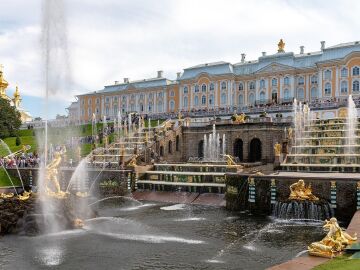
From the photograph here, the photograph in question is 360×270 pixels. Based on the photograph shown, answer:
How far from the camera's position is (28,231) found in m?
17.8

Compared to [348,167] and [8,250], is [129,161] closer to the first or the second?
[348,167]

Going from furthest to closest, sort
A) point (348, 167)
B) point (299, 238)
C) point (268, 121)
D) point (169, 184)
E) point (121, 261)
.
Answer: point (268, 121), point (169, 184), point (348, 167), point (299, 238), point (121, 261)

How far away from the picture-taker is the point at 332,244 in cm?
1142

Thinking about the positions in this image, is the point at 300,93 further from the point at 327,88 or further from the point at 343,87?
Answer: the point at 343,87

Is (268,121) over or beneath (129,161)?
over

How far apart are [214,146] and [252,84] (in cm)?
3509

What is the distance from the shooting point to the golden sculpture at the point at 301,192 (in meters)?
21.1

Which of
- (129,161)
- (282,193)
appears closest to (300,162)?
(282,193)

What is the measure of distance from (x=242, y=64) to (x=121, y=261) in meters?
67.9

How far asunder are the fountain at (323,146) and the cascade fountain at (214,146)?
748 centimetres

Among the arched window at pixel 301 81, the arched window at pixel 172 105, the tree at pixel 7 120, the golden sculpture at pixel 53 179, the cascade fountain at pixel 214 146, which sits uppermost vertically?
the arched window at pixel 301 81

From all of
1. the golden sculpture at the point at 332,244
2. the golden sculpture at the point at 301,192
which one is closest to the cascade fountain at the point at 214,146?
the golden sculpture at the point at 301,192

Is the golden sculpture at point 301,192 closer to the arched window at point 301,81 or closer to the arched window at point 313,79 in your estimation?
the arched window at point 313,79

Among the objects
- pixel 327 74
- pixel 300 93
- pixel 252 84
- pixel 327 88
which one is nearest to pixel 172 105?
pixel 252 84
